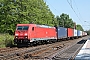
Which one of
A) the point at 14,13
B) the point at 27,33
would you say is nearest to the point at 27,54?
the point at 27,33

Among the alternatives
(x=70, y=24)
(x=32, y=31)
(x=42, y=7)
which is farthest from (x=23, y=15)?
(x=70, y=24)

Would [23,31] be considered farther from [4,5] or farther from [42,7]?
[42,7]

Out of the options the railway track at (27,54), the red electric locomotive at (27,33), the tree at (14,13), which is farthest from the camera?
the tree at (14,13)

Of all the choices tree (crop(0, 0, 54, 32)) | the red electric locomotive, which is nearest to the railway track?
the red electric locomotive

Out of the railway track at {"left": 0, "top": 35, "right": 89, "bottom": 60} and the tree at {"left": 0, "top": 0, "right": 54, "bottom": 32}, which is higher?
the tree at {"left": 0, "top": 0, "right": 54, "bottom": 32}

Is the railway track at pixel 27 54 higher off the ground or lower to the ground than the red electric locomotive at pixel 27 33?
lower

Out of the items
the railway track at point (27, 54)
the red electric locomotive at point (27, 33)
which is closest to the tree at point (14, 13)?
the red electric locomotive at point (27, 33)

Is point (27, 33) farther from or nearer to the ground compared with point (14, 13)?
nearer to the ground

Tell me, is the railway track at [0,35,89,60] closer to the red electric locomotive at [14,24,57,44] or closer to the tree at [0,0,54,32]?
the red electric locomotive at [14,24,57,44]

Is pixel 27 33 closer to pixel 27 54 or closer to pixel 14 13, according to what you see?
pixel 27 54

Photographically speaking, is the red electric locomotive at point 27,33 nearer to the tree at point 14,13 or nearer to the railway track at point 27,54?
the railway track at point 27,54

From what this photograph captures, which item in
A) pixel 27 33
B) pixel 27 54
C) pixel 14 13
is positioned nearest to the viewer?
pixel 27 54

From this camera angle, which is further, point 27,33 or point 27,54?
point 27,33

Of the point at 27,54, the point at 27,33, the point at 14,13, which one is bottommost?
the point at 27,54
